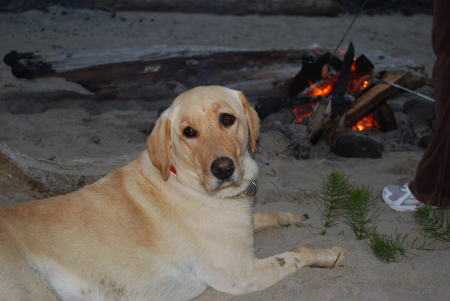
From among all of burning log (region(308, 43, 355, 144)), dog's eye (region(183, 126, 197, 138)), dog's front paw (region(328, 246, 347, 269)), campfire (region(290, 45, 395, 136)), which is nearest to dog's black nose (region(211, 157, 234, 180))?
dog's eye (region(183, 126, 197, 138))

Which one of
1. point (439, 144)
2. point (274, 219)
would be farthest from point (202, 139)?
point (439, 144)

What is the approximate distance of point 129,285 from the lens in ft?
9.74

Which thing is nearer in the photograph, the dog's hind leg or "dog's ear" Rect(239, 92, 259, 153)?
"dog's ear" Rect(239, 92, 259, 153)

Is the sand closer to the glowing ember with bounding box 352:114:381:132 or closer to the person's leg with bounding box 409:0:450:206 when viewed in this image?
the person's leg with bounding box 409:0:450:206

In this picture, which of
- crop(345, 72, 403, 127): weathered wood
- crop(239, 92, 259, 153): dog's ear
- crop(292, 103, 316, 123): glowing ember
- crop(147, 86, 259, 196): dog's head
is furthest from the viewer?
crop(292, 103, 316, 123): glowing ember

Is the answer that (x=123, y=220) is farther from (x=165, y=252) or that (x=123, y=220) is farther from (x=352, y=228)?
(x=352, y=228)

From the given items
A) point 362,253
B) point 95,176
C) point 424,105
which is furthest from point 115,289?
point 424,105

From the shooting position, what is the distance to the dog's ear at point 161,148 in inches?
122

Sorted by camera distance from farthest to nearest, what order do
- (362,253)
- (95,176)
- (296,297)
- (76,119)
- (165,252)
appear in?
(76,119) → (95,176) → (362,253) → (165,252) → (296,297)

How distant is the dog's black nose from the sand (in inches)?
36.6

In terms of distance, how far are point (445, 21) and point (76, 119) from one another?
5033 mm

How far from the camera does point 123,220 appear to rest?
3094 mm

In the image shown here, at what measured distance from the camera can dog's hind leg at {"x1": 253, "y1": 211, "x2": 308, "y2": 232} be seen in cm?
392

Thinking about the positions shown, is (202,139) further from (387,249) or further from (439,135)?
(439,135)
